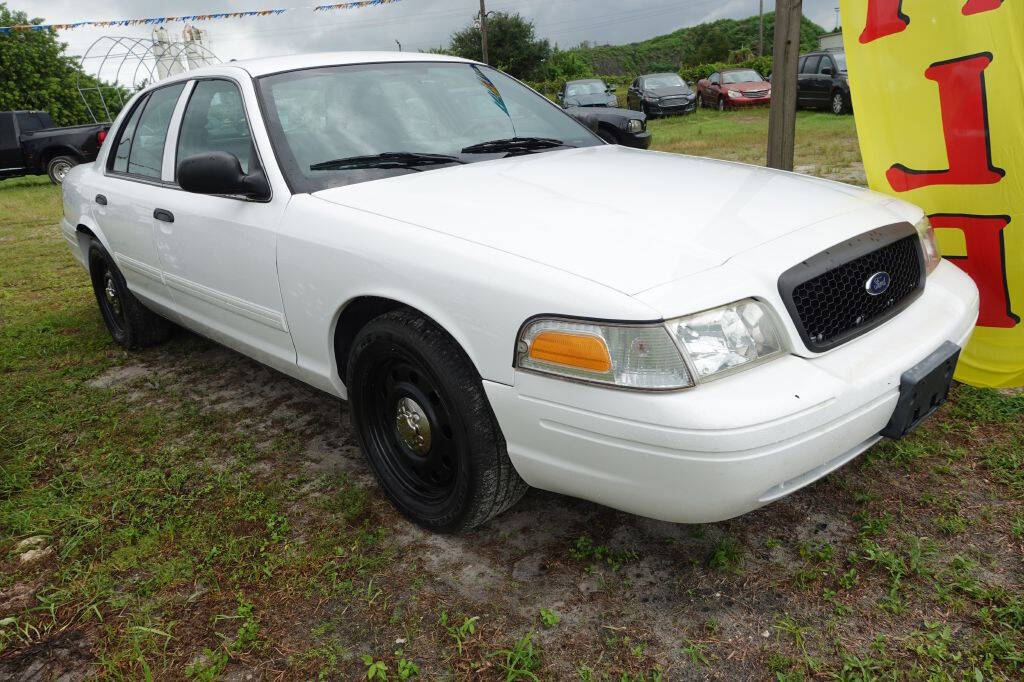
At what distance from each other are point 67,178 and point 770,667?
4829mm

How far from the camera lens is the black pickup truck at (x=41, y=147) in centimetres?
1534

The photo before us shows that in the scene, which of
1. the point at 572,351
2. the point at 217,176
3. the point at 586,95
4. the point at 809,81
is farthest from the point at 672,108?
the point at 572,351

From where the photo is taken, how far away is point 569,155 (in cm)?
311

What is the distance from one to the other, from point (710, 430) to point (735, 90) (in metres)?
20.5

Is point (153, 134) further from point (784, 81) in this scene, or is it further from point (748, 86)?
point (748, 86)

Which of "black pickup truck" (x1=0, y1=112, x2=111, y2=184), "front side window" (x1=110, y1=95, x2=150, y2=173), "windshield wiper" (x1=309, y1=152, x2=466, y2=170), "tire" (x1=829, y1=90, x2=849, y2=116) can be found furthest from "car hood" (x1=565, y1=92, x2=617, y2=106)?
"windshield wiper" (x1=309, y1=152, x2=466, y2=170)

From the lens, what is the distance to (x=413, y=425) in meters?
2.48

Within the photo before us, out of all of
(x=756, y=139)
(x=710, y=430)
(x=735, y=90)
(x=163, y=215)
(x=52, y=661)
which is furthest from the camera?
(x=735, y=90)

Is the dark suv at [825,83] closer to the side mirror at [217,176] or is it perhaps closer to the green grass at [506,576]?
the green grass at [506,576]

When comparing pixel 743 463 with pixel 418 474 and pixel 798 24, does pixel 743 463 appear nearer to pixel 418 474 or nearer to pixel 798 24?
pixel 418 474

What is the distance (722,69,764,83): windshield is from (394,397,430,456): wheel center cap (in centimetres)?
2069

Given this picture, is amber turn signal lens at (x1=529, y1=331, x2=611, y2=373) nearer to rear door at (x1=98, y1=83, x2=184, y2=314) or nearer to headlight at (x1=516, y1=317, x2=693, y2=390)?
headlight at (x1=516, y1=317, x2=693, y2=390)

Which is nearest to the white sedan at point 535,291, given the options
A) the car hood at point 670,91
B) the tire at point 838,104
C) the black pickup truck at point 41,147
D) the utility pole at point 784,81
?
the utility pole at point 784,81

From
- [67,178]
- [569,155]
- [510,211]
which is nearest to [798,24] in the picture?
[569,155]
